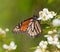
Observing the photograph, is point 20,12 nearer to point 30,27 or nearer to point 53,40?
point 30,27

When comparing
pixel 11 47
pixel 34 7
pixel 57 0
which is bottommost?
pixel 11 47

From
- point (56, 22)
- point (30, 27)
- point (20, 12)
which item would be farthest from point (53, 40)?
point (20, 12)

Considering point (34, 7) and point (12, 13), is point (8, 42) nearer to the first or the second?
point (34, 7)

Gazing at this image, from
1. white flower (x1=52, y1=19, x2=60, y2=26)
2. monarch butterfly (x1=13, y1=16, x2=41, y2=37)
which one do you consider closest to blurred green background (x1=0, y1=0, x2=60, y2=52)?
monarch butterfly (x1=13, y1=16, x2=41, y2=37)

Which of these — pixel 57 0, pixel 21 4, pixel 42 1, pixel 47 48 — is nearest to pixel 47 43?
pixel 47 48

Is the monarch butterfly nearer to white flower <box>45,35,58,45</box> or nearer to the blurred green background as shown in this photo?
white flower <box>45,35,58,45</box>

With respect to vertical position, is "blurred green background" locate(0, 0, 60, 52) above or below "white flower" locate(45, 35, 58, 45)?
above
